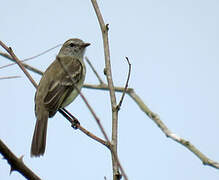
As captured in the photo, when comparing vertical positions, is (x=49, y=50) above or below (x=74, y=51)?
below

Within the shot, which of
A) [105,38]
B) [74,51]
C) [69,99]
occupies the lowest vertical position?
[105,38]

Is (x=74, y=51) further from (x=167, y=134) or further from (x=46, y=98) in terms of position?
(x=167, y=134)

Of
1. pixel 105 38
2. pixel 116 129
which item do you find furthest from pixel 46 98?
pixel 116 129

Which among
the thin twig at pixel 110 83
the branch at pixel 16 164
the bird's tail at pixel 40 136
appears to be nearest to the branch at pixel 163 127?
the thin twig at pixel 110 83

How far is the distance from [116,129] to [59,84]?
3878mm

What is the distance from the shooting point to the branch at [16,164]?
2598 millimetres

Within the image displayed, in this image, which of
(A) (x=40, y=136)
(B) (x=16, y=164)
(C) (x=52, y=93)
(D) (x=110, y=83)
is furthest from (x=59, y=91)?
(B) (x=16, y=164)

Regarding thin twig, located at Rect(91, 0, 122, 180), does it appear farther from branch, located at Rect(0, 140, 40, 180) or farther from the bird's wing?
the bird's wing

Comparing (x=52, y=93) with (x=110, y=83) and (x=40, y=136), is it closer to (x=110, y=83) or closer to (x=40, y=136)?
(x=40, y=136)

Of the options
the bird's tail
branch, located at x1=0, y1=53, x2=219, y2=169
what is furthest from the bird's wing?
branch, located at x1=0, y1=53, x2=219, y2=169

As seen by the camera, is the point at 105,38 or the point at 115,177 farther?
the point at 105,38

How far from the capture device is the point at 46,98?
652cm

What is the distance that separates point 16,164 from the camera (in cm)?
265

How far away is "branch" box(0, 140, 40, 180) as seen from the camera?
8.52ft
